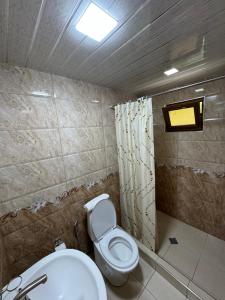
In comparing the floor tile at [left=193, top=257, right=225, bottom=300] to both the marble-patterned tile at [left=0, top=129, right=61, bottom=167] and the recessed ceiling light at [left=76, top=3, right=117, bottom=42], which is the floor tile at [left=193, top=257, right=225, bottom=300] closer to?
the marble-patterned tile at [left=0, top=129, right=61, bottom=167]

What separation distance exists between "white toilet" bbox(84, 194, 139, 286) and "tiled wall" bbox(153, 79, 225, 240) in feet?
3.67

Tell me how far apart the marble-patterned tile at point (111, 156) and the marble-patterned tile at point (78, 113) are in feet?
1.21

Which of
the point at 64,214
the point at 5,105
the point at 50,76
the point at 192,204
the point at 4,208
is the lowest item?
the point at 192,204

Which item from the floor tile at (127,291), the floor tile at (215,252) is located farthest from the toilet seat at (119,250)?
the floor tile at (215,252)

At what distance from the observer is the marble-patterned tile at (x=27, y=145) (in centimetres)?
109

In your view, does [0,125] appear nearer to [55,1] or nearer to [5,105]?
[5,105]

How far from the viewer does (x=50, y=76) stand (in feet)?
4.29

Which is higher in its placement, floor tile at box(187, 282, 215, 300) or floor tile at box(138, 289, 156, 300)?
floor tile at box(187, 282, 215, 300)

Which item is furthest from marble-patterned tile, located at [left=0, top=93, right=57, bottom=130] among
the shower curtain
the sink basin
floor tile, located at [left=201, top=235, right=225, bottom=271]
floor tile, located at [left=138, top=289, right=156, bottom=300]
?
floor tile, located at [left=201, top=235, right=225, bottom=271]

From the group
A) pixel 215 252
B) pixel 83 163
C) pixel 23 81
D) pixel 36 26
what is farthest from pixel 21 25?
pixel 215 252

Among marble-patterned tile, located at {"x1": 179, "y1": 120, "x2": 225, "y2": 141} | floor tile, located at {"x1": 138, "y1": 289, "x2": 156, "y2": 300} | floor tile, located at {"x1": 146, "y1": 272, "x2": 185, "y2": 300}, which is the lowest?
floor tile, located at {"x1": 138, "y1": 289, "x2": 156, "y2": 300}

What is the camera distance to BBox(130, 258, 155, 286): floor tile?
150 cm

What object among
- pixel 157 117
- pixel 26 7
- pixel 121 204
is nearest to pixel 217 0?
pixel 26 7

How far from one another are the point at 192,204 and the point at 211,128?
114 cm
